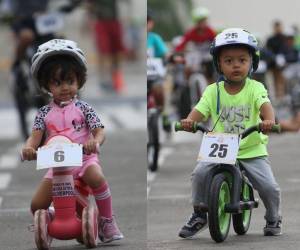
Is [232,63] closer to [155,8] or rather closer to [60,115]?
[60,115]

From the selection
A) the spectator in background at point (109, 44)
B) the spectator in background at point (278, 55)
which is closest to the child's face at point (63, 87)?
the spectator in background at point (278, 55)

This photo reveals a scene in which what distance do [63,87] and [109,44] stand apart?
25.9 meters

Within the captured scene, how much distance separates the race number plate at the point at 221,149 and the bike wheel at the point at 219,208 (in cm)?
12

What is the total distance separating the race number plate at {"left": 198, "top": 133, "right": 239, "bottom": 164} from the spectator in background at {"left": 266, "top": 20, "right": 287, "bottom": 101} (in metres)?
20.1

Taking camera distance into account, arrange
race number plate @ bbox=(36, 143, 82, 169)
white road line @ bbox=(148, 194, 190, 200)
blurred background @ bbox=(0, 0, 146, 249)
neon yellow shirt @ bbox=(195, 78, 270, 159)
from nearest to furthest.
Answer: race number plate @ bbox=(36, 143, 82, 169) < neon yellow shirt @ bbox=(195, 78, 270, 159) < blurred background @ bbox=(0, 0, 146, 249) < white road line @ bbox=(148, 194, 190, 200)

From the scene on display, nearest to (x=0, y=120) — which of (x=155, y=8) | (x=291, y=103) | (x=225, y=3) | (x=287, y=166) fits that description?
(x=291, y=103)

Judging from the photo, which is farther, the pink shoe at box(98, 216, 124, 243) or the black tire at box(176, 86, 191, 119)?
the black tire at box(176, 86, 191, 119)

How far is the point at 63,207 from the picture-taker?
957 cm

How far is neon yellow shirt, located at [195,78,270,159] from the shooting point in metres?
10.2

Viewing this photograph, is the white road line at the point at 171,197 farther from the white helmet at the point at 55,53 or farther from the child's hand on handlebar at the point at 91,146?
the child's hand on handlebar at the point at 91,146

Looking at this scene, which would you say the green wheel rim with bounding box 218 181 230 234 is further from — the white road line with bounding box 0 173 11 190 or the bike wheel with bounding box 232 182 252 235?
the white road line with bounding box 0 173 11 190

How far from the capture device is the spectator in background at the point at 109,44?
35.6 m

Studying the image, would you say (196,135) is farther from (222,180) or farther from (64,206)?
(64,206)

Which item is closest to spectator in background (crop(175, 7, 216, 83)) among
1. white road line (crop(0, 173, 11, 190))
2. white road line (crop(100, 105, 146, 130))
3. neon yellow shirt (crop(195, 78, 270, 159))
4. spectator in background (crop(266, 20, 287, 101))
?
white road line (crop(100, 105, 146, 130))
